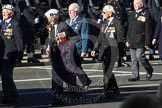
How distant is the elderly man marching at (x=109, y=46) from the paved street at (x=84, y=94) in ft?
0.92

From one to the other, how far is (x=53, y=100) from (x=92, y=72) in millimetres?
6240

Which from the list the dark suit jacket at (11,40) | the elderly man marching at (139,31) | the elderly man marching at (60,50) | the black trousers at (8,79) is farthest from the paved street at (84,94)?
the dark suit jacket at (11,40)

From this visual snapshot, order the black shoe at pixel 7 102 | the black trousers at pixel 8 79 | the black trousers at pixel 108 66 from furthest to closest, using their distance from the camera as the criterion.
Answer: the black trousers at pixel 108 66 < the black shoe at pixel 7 102 < the black trousers at pixel 8 79

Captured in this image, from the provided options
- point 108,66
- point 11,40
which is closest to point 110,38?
point 108,66

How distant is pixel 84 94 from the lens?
9.58m

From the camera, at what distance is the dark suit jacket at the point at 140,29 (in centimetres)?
1175

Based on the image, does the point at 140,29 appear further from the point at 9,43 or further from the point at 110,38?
the point at 9,43

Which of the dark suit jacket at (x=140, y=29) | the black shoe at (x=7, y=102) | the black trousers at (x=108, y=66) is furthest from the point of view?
the dark suit jacket at (x=140, y=29)

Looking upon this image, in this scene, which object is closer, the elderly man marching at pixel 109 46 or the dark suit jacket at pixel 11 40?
the dark suit jacket at pixel 11 40

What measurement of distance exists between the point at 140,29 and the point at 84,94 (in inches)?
120

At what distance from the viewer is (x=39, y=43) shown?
688 inches

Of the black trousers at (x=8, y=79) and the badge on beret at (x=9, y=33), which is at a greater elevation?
the badge on beret at (x=9, y=33)

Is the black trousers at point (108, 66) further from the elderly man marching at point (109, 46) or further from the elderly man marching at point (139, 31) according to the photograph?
the elderly man marching at point (139, 31)

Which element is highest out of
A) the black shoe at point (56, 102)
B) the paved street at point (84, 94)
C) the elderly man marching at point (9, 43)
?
the elderly man marching at point (9, 43)
